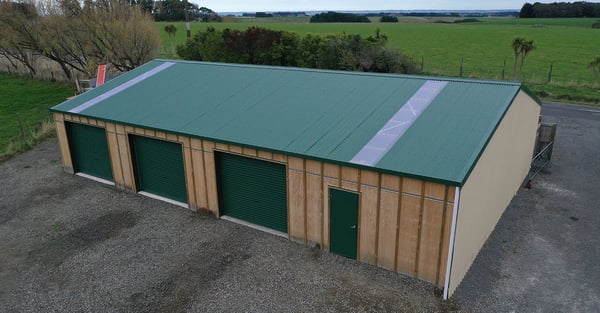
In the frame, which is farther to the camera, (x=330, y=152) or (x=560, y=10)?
(x=560, y=10)

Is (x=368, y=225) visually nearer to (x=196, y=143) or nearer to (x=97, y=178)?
(x=196, y=143)

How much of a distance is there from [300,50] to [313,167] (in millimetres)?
21631

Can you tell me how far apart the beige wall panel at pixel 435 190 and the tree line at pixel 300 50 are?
67.3 feet

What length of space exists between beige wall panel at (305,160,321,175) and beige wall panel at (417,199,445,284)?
8.83ft

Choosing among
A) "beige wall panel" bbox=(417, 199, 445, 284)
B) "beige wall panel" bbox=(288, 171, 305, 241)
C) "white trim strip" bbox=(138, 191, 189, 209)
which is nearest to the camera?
"beige wall panel" bbox=(417, 199, 445, 284)

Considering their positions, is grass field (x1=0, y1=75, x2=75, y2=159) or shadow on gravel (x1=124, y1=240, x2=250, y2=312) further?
grass field (x1=0, y1=75, x2=75, y2=159)

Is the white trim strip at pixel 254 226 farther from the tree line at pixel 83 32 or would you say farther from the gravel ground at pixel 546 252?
the tree line at pixel 83 32

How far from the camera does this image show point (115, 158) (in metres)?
15.2

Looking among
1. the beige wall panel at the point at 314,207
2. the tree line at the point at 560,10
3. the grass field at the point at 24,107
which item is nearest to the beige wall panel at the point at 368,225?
the beige wall panel at the point at 314,207

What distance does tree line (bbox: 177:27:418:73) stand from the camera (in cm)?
2886

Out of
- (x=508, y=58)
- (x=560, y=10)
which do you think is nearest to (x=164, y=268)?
(x=508, y=58)

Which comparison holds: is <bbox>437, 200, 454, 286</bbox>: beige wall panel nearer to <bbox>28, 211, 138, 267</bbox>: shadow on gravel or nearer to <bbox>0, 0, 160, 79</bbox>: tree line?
<bbox>28, 211, 138, 267</bbox>: shadow on gravel

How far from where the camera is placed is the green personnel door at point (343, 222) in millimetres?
10578

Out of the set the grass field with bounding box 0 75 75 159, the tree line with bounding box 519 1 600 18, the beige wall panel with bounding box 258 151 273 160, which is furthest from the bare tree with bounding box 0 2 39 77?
the tree line with bounding box 519 1 600 18
